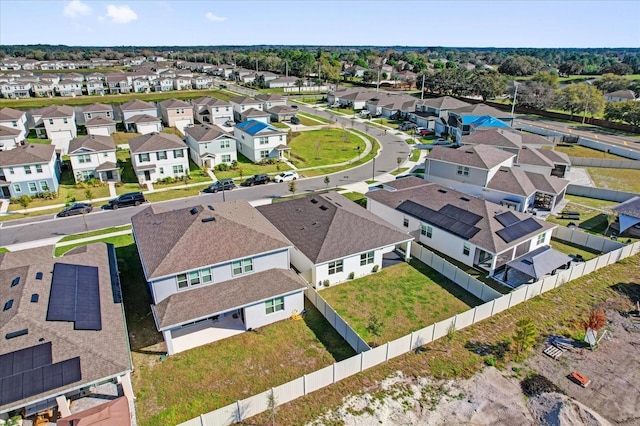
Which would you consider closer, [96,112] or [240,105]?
[96,112]

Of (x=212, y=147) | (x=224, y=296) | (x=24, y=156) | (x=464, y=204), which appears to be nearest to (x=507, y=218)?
(x=464, y=204)

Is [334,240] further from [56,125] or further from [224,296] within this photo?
[56,125]

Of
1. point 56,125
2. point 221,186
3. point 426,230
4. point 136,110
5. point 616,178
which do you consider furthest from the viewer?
point 136,110

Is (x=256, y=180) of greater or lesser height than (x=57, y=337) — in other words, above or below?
below

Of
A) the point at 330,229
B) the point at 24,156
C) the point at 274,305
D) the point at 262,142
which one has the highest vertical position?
the point at 24,156

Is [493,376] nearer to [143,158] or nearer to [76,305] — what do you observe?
[76,305]

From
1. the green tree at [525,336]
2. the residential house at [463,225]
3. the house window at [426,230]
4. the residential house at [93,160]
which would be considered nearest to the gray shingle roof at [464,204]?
the residential house at [463,225]

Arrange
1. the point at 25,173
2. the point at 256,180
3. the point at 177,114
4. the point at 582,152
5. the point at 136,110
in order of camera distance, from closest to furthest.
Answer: the point at 25,173 → the point at 256,180 → the point at 582,152 → the point at 136,110 → the point at 177,114

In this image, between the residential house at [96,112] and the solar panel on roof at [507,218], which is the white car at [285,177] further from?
the residential house at [96,112]

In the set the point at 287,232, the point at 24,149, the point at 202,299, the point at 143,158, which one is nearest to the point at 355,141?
the point at 143,158
